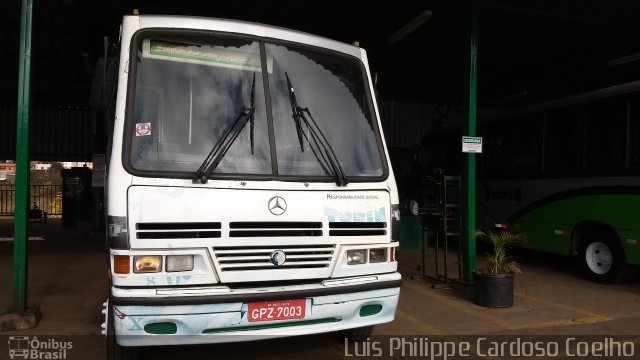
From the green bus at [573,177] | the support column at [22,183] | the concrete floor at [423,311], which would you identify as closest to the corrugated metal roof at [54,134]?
the concrete floor at [423,311]

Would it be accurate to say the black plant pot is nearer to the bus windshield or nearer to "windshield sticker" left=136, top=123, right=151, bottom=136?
the bus windshield

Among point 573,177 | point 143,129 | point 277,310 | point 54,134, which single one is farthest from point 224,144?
point 54,134

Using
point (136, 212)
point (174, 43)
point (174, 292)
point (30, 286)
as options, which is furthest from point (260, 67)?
point (30, 286)

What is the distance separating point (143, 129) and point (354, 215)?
1.70 m

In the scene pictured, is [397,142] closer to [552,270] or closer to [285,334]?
[552,270]

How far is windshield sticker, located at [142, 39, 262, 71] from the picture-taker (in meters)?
3.89

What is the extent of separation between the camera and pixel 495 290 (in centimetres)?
624

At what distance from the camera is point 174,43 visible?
155 inches

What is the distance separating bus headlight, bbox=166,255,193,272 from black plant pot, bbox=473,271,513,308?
415 cm

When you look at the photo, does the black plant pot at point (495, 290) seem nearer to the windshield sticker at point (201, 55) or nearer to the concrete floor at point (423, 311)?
the concrete floor at point (423, 311)

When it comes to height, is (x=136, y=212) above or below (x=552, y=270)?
above

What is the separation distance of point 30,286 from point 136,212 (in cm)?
501

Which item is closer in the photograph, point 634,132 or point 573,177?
point 634,132

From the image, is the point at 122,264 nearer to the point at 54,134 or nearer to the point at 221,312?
the point at 221,312
